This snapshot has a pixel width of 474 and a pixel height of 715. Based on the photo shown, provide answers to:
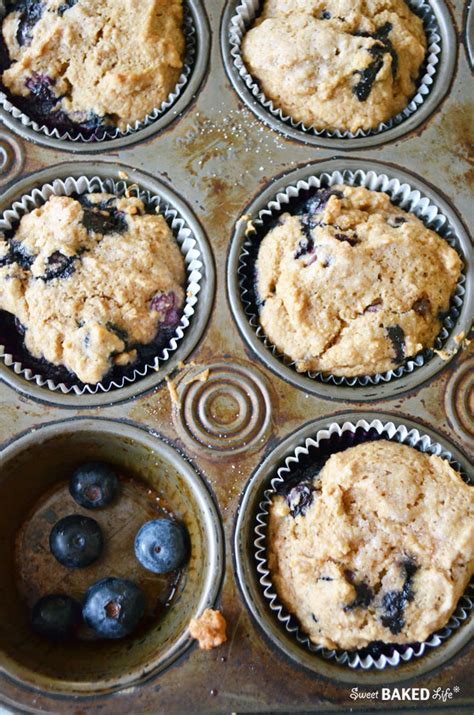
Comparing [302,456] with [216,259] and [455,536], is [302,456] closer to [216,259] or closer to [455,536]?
[455,536]

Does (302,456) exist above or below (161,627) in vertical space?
above

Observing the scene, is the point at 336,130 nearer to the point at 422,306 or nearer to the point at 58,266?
the point at 422,306

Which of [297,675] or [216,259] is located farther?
[216,259]

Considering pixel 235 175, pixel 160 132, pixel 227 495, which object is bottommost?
pixel 227 495

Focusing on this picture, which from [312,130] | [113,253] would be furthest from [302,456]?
[312,130]

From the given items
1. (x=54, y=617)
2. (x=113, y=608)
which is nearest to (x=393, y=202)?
(x=113, y=608)

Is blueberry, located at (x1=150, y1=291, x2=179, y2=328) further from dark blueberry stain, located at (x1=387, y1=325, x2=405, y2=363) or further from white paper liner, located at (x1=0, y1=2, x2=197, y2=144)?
dark blueberry stain, located at (x1=387, y1=325, x2=405, y2=363)

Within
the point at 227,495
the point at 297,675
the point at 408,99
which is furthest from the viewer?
the point at 408,99
